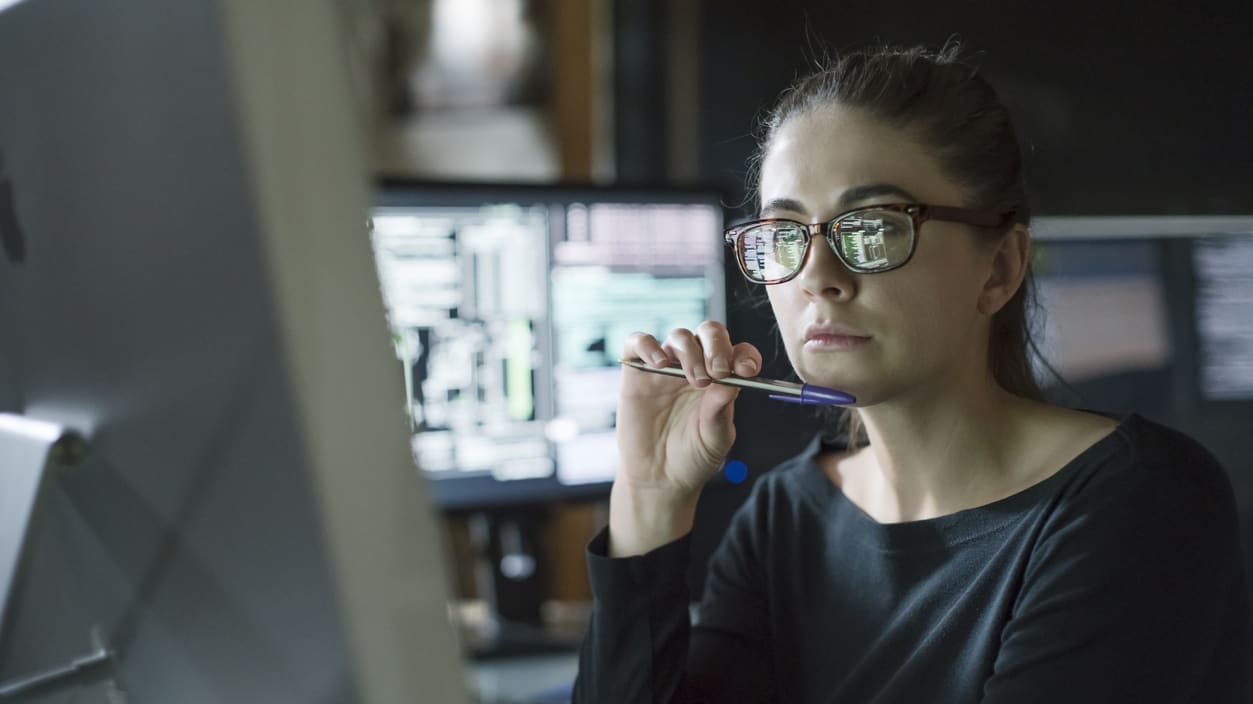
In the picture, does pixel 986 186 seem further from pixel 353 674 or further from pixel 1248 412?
pixel 353 674

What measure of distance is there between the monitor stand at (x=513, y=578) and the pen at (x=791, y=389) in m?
0.80

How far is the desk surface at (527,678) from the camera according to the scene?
126 centimetres

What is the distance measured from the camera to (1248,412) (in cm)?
98

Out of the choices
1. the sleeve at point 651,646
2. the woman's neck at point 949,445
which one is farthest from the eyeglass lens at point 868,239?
the sleeve at point 651,646

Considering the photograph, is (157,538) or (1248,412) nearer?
(157,538)

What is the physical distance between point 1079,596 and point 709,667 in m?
0.31

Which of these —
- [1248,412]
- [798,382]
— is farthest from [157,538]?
[1248,412]

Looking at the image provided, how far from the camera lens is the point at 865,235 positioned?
2.44 feet

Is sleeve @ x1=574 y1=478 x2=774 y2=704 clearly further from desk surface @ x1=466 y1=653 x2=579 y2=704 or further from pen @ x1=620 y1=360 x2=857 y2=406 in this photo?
desk surface @ x1=466 y1=653 x2=579 y2=704

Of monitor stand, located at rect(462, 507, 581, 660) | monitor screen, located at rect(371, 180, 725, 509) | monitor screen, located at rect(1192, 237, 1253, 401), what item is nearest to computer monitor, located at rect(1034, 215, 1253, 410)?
monitor screen, located at rect(1192, 237, 1253, 401)

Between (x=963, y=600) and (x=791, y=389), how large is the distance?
179 millimetres

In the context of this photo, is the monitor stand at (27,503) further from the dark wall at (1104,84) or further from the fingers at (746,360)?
the dark wall at (1104,84)

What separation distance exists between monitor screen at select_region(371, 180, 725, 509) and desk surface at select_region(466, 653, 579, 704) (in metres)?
0.21

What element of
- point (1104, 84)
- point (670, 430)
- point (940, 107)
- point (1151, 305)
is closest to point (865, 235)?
point (940, 107)
